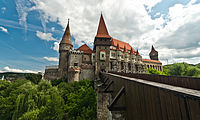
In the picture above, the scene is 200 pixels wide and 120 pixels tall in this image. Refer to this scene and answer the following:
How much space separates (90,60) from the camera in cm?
3109

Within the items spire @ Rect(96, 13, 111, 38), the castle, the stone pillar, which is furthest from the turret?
the stone pillar

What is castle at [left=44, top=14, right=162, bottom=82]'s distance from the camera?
26.8 metres

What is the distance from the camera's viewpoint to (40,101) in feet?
46.5

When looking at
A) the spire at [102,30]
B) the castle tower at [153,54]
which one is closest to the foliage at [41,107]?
the spire at [102,30]

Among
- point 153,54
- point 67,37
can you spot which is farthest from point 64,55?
point 153,54

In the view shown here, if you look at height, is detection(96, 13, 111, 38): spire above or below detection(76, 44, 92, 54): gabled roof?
above

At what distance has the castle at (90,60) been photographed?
2680cm

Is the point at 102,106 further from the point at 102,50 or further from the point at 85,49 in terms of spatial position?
the point at 85,49

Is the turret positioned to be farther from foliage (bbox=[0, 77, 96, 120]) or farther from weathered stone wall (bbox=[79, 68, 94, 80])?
foliage (bbox=[0, 77, 96, 120])

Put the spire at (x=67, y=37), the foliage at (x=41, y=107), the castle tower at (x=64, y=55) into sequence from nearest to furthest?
the foliage at (x=41, y=107) → the castle tower at (x=64, y=55) → the spire at (x=67, y=37)

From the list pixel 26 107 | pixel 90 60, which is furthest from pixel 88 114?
pixel 90 60

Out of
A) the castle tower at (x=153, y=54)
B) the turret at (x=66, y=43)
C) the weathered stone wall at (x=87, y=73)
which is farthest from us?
the castle tower at (x=153, y=54)

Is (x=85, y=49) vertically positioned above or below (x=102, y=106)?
above

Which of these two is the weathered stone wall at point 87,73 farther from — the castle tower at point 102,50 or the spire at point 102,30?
the spire at point 102,30
